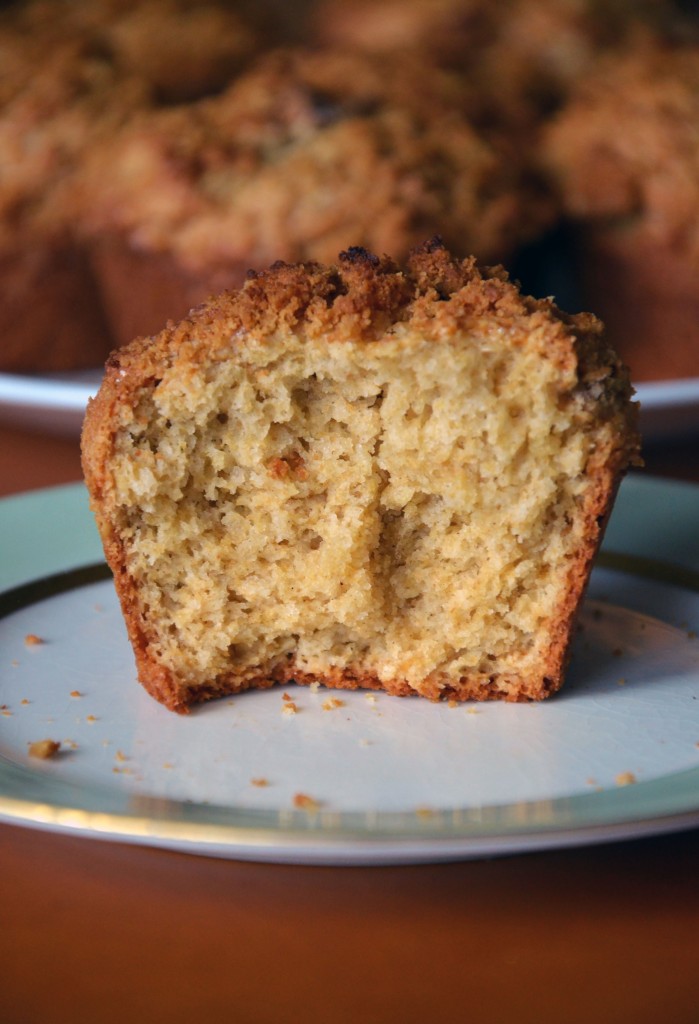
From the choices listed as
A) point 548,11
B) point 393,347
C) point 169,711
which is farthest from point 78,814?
point 548,11

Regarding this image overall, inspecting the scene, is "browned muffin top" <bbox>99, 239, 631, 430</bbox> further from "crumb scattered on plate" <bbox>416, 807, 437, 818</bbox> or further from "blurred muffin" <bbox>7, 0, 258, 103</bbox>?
"blurred muffin" <bbox>7, 0, 258, 103</bbox>

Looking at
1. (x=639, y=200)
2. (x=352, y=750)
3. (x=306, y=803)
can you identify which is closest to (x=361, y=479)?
(x=352, y=750)

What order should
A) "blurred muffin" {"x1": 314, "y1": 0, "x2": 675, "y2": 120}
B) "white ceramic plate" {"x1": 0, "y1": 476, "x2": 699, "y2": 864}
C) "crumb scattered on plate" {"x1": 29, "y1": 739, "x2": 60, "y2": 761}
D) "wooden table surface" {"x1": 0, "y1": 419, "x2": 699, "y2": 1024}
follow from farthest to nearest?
"blurred muffin" {"x1": 314, "y1": 0, "x2": 675, "y2": 120}
"crumb scattered on plate" {"x1": 29, "y1": 739, "x2": 60, "y2": 761}
"white ceramic plate" {"x1": 0, "y1": 476, "x2": 699, "y2": 864}
"wooden table surface" {"x1": 0, "y1": 419, "x2": 699, "y2": 1024}

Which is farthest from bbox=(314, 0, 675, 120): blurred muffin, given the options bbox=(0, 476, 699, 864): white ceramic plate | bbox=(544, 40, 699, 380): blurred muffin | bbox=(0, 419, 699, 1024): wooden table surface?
bbox=(0, 419, 699, 1024): wooden table surface

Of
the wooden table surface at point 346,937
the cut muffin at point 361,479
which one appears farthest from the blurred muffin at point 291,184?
the wooden table surface at point 346,937

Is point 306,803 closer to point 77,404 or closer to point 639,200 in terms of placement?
point 77,404
